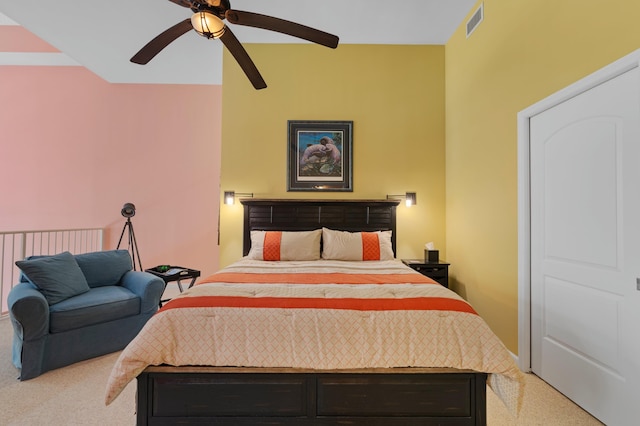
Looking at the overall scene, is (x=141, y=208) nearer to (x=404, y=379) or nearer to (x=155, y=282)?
(x=155, y=282)

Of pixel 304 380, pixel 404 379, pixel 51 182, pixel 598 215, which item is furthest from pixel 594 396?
pixel 51 182

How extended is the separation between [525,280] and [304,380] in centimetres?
195

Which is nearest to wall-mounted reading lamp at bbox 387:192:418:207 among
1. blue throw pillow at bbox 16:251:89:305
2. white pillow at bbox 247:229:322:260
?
white pillow at bbox 247:229:322:260

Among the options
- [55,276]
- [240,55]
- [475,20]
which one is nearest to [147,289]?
[55,276]

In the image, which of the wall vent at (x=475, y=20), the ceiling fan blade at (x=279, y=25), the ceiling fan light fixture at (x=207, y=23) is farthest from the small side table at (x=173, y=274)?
the wall vent at (x=475, y=20)

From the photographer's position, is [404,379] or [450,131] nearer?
[404,379]

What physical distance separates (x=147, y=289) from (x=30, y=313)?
81 cm

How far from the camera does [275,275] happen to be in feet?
7.48

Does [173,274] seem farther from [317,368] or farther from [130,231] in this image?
[317,368]

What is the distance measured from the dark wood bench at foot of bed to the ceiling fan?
2021mm

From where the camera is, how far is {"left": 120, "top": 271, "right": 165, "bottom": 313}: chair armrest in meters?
2.77

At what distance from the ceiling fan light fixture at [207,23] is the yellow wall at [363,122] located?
196 centimetres

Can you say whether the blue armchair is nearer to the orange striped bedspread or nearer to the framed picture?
the orange striped bedspread

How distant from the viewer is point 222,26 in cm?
179
